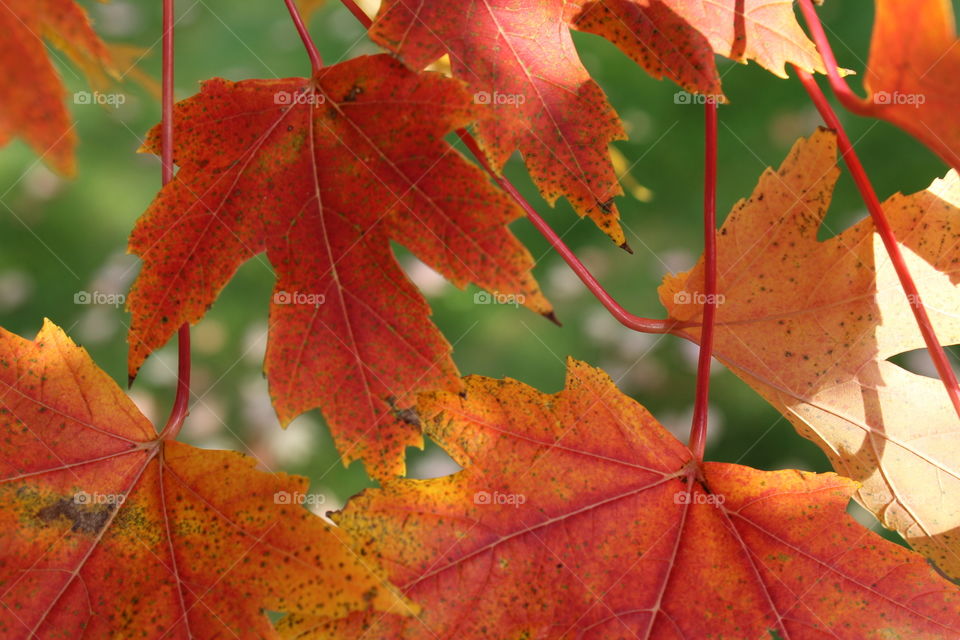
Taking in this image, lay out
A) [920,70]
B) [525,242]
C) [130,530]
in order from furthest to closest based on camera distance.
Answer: [525,242] < [130,530] < [920,70]

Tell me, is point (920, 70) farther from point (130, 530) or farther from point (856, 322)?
point (130, 530)

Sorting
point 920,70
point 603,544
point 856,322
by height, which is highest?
point 920,70

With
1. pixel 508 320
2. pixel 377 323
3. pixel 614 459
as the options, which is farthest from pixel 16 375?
pixel 508 320

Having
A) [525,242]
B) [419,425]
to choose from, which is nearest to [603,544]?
[419,425]

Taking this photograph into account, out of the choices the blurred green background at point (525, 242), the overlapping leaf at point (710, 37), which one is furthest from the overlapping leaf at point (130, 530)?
the blurred green background at point (525, 242)

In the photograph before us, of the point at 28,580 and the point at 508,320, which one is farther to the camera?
the point at 508,320

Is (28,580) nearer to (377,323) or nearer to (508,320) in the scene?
(377,323)

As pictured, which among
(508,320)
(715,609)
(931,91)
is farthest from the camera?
(508,320)

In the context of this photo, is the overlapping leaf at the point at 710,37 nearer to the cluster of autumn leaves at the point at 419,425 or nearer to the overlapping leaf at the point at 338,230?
the cluster of autumn leaves at the point at 419,425
